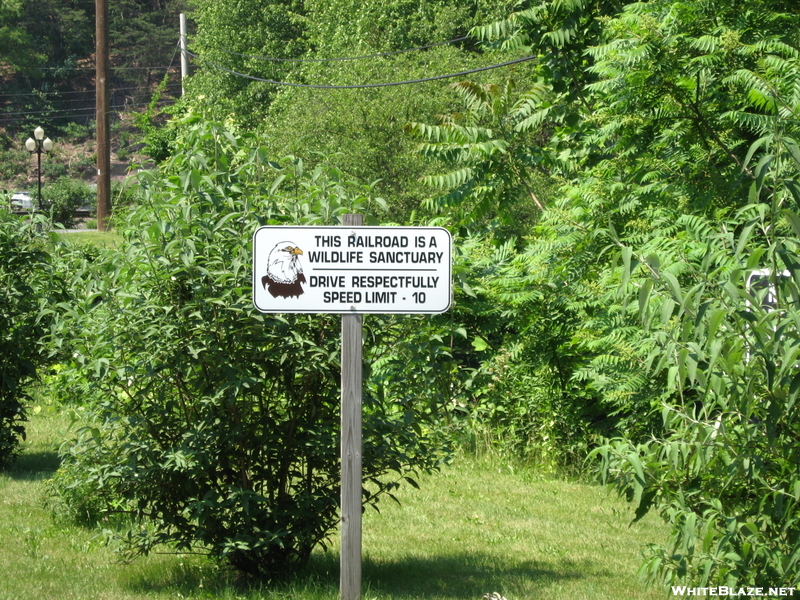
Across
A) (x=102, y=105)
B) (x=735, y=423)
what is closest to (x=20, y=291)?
(x=735, y=423)

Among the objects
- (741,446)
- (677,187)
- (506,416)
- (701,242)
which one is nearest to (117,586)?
(741,446)

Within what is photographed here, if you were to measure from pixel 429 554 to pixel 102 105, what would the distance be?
2621 cm

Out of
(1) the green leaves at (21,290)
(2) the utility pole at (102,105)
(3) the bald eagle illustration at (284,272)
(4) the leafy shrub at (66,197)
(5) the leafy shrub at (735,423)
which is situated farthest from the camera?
(4) the leafy shrub at (66,197)

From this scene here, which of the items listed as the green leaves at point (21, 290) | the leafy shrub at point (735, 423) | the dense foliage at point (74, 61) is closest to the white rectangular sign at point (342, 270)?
the leafy shrub at point (735, 423)

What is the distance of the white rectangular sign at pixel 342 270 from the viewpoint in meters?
4.98

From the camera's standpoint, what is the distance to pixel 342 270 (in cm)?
500

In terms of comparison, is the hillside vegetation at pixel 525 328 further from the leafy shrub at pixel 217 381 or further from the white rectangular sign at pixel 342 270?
the white rectangular sign at pixel 342 270

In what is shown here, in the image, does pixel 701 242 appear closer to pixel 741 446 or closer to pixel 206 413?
pixel 741 446

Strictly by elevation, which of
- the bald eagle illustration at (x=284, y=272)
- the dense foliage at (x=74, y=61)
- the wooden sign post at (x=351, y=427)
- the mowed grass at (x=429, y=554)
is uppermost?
the dense foliage at (x=74, y=61)

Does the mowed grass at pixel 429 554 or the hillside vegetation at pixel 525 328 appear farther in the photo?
the mowed grass at pixel 429 554

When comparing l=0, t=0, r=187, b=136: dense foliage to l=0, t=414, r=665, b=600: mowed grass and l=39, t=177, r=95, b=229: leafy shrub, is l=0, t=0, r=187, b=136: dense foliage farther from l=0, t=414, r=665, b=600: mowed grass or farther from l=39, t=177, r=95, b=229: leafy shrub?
l=0, t=414, r=665, b=600: mowed grass

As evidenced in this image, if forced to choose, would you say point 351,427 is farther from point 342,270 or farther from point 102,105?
point 102,105

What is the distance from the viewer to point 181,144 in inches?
244

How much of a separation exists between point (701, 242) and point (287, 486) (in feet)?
11.7
